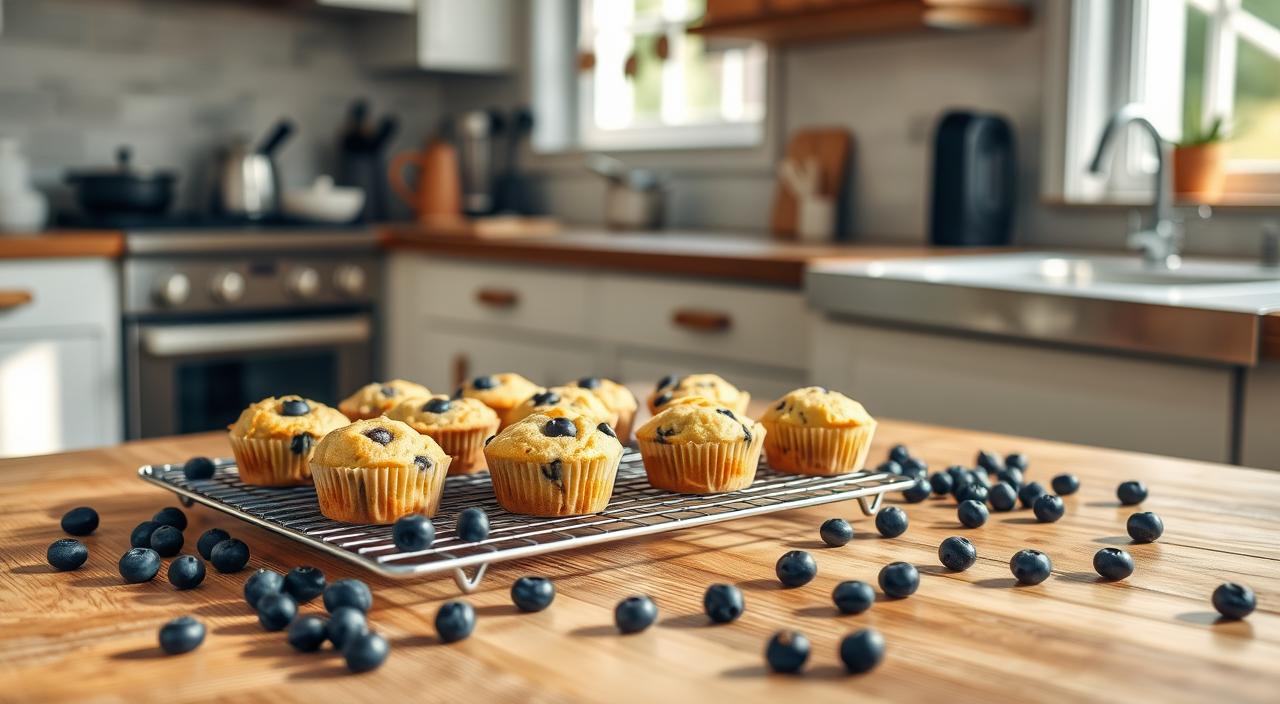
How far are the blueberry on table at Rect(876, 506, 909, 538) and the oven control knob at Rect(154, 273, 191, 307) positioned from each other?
2.65 m

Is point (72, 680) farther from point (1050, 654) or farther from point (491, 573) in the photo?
point (1050, 654)

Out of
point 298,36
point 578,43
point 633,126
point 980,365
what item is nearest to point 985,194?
point 980,365

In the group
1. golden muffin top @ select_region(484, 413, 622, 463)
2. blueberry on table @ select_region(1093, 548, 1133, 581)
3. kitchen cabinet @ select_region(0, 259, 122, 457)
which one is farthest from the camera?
kitchen cabinet @ select_region(0, 259, 122, 457)

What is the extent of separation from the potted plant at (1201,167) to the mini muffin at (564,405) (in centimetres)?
183

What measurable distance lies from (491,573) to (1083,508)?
542 mm

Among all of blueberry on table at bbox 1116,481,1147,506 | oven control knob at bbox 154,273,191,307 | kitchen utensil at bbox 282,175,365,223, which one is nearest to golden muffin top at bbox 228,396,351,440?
blueberry on table at bbox 1116,481,1147,506

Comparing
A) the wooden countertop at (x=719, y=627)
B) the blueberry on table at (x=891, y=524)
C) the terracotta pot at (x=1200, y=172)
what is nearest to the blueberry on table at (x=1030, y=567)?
the wooden countertop at (x=719, y=627)

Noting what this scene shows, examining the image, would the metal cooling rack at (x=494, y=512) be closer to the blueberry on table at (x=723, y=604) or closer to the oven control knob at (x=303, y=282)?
the blueberry on table at (x=723, y=604)

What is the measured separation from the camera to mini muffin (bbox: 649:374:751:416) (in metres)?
1.26

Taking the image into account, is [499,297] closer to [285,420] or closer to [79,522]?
[285,420]

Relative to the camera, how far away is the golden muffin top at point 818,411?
115 cm

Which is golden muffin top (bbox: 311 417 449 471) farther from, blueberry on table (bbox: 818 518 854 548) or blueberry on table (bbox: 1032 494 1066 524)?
blueberry on table (bbox: 1032 494 1066 524)

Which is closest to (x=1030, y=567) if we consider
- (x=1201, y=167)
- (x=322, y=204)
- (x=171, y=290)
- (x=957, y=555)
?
(x=957, y=555)

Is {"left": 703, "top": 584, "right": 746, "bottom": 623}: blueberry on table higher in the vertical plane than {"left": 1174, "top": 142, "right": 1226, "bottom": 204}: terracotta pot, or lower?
lower
